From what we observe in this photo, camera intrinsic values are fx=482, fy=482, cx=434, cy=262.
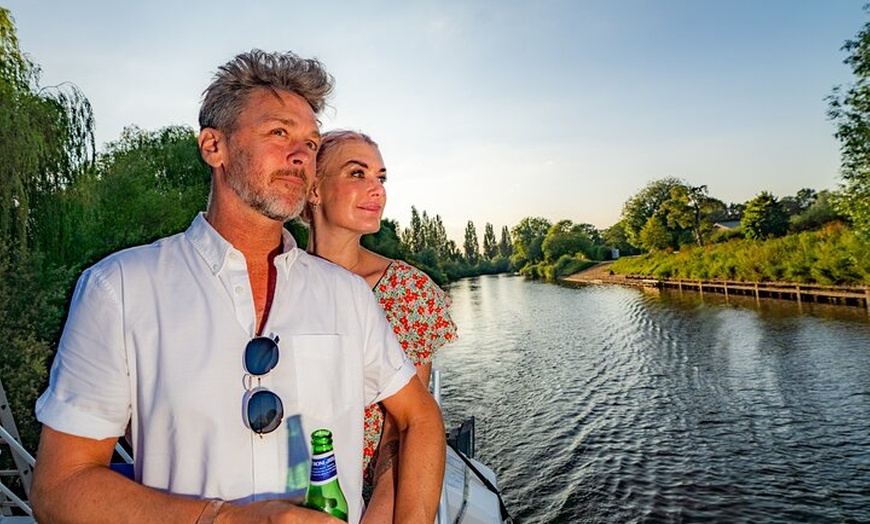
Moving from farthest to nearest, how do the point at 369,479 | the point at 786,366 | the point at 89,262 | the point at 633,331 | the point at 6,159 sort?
the point at 633,331 < the point at 786,366 < the point at 89,262 < the point at 6,159 < the point at 369,479

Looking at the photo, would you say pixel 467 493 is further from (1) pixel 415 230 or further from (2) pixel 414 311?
(1) pixel 415 230

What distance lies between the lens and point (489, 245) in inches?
6147

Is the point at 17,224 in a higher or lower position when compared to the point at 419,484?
higher

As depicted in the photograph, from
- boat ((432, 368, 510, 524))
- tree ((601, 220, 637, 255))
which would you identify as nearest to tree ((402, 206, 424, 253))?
tree ((601, 220, 637, 255))

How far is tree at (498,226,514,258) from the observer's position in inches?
6043

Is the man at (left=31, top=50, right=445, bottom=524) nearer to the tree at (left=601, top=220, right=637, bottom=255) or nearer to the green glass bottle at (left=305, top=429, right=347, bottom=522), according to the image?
the green glass bottle at (left=305, top=429, right=347, bottom=522)

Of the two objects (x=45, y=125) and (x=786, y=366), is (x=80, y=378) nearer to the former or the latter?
(x=45, y=125)

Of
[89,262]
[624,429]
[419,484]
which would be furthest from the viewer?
[89,262]

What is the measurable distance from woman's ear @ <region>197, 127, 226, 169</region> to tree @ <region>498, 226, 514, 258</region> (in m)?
152

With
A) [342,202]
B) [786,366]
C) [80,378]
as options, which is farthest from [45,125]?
[786,366]

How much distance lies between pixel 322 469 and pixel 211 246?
0.75 meters

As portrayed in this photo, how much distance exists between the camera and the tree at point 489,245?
15475 cm

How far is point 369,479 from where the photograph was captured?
2.29 meters

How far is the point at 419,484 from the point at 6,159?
40.7ft
